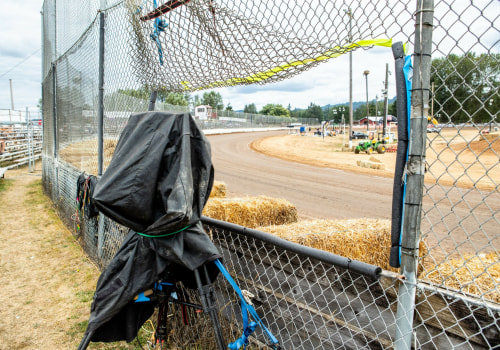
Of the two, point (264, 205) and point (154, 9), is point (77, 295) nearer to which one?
point (264, 205)

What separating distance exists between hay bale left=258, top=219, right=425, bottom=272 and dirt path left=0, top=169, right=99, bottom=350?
2.24 m

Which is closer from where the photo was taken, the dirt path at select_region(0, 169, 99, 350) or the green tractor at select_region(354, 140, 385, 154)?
the dirt path at select_region(0, 169, 99, 350)

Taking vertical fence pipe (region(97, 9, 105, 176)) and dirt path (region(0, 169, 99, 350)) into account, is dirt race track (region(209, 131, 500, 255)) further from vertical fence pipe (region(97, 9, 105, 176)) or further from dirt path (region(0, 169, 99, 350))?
dirt path (region(0, 169, 99, 350))

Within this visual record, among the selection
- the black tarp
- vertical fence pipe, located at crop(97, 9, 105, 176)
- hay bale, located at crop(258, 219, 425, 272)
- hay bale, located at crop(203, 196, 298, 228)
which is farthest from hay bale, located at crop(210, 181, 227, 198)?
the black tarp

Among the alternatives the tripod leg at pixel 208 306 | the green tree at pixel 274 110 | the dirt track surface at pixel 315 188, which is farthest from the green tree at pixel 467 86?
the green tree at pixel 274 110

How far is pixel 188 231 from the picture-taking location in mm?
1825

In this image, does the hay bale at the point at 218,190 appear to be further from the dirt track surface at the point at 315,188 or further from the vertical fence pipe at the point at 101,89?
the vertical fence pipe at the point at 101,89

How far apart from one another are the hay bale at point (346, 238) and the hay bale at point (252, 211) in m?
1.11

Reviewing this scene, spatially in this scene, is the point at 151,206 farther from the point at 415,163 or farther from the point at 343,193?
the point at 343,193

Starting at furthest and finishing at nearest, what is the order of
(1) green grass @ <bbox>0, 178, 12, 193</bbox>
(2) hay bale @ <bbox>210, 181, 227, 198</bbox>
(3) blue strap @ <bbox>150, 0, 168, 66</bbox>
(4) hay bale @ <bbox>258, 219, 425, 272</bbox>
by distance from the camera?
(1) green grass @ <bbox>0, 178, 12, 193</bbox> → (2) hay bale @ <bbox>210, 181, 227, 198</bbox> → (4) hay bale @ <bbox>258, 219, 425, 272</bbox> → (3) blue strap @ <bbox>150, 0, 168, 66</bbox>

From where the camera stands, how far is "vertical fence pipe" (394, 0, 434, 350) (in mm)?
1201

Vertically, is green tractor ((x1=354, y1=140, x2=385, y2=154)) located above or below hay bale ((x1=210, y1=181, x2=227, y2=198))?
above

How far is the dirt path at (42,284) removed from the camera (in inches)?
125

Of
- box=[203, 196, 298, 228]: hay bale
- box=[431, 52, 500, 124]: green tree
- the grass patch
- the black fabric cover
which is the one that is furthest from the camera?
box=[203, 196, 298, 228]: hay bale
